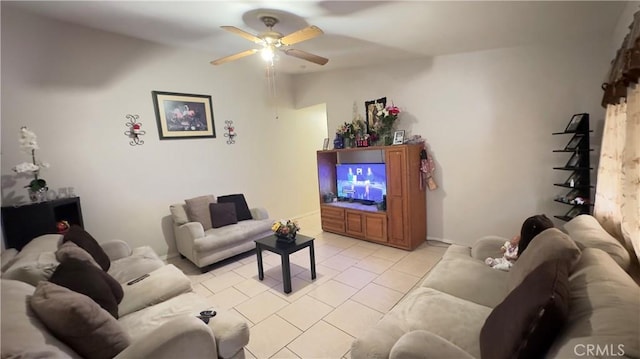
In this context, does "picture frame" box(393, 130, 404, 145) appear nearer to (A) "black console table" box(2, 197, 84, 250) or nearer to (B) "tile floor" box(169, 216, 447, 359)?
(B) "tile floor" box(169, 216, 447, 359)

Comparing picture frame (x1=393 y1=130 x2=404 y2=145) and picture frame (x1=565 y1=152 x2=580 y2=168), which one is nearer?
picture frame (x1=565 y1=152 x2=580 y2=168)

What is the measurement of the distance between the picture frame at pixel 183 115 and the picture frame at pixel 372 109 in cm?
249

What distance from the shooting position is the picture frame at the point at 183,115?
12.2 feet

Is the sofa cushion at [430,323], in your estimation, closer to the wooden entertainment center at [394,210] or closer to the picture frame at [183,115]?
the wooden entertainment center at [394,210]

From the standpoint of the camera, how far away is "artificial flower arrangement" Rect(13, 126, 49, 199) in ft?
8.68

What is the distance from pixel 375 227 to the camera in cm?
406

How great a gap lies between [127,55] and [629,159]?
4888mm

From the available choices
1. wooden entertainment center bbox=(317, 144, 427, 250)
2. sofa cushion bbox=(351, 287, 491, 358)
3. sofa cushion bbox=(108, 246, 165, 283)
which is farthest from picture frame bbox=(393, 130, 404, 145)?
sofa cushion bbox=(108, 246, 165, 283)

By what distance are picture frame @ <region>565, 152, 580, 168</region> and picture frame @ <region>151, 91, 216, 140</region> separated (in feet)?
15.2

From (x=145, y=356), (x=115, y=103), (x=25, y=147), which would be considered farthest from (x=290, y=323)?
(x=115, y=103)

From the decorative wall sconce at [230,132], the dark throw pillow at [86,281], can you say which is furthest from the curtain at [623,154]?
the decorative wall sconce at [230,132]

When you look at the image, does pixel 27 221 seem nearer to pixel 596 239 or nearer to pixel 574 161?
pixel 596 239

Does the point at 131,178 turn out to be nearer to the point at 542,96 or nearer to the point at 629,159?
the point at 629,159

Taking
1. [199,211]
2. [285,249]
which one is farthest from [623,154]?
[199,211]
